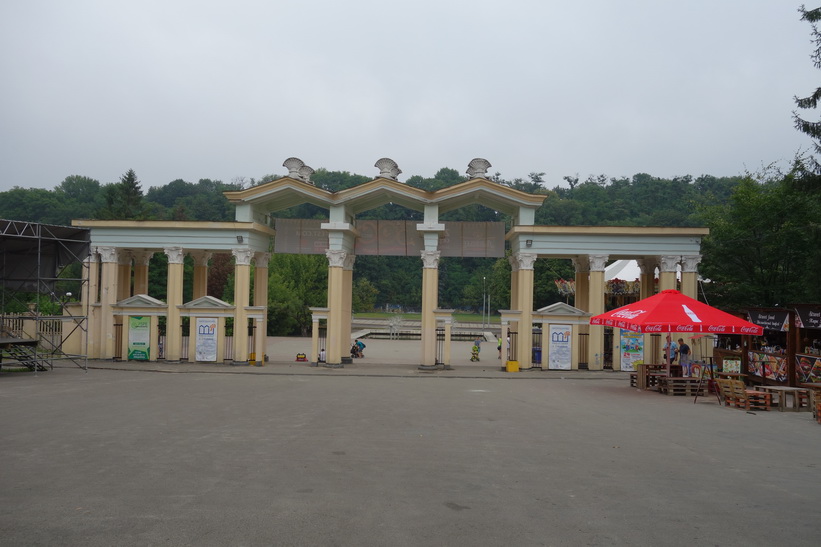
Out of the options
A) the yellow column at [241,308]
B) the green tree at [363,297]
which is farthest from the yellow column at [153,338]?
the green tree at [363,297]

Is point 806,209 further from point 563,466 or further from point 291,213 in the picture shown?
point 291,213

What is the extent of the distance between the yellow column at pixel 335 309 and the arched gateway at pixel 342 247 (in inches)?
1.7

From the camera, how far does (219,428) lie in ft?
40.0

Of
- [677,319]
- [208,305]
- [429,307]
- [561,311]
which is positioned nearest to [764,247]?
[561,311]

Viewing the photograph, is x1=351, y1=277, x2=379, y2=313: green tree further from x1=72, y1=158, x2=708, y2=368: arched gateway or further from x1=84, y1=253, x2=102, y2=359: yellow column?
x1=84, y1=253, x2=102, y2=359: yellow column

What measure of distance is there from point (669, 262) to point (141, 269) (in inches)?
952

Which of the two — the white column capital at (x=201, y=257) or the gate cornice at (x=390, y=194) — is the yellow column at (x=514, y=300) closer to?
the gate cornice at (x=390, y=194)

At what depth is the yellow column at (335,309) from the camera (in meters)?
26.7

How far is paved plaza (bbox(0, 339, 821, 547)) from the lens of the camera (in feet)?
21.8

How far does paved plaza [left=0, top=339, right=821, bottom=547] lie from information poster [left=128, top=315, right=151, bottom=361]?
983 centimetres

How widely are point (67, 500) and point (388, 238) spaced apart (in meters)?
22.0

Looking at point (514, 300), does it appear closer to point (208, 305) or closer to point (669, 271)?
point (669, 271)

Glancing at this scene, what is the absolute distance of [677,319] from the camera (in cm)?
1861

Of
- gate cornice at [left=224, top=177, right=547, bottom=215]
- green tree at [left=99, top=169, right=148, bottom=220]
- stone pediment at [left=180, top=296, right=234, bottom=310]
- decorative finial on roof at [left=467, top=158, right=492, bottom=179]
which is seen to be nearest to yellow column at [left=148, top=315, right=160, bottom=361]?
stone pediment at [left=180, top=296, right=234, bottom=310]
